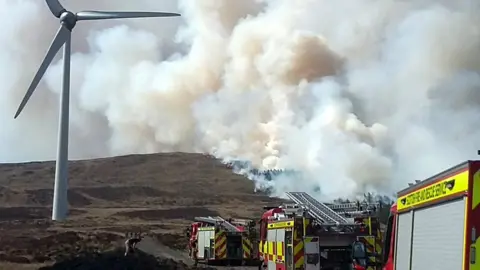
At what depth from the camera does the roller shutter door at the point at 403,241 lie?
12.4m

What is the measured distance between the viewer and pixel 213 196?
132 metres

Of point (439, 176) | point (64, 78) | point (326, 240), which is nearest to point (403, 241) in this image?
point (439, 176)

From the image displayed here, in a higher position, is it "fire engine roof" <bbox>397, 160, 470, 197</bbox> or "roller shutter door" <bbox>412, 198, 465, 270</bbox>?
"fire engine roof" <bbox>397, 160, 470, 197</bbox>

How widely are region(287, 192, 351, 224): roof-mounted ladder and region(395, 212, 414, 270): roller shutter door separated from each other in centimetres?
791

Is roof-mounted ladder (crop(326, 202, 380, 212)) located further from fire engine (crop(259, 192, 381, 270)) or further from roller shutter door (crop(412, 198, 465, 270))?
roller shutter door (crop(412, 198, 465, 270))

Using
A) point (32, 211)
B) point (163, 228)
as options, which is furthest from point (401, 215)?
point (32, 211)

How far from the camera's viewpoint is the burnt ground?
43438 mm

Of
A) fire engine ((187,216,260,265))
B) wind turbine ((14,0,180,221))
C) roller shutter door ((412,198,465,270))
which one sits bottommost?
fire engine ((187,216,260,265))

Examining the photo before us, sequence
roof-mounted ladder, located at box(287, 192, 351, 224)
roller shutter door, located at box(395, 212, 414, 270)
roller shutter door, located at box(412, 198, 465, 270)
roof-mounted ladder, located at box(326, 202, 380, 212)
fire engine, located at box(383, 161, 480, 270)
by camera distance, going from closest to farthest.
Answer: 1. fire engine, located at box(383, 161, 480, 270)
2. roller shutter door, located at box(412, 198, 465, 270)
3. roller shutter door, located at box(395, 212, 414, 270)
4. roof-mounted ladder, located at box(287, 192, 351, 224)
5. roof-mounted ladder, located at box(326, 202, 380, 212)

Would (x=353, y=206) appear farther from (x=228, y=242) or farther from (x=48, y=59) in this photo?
(x=48, y=59)

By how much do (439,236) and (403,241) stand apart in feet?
9.08

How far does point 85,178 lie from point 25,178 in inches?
457

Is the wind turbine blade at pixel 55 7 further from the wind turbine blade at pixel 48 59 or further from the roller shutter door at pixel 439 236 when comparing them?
the roller shutter door at pixel 439 236

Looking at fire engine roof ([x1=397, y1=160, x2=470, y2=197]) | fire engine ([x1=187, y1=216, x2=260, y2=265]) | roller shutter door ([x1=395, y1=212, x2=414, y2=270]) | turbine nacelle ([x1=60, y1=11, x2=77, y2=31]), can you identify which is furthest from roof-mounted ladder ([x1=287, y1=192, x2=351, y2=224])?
turbine nacelle ([x1=60, y1=11, x2=77, y2=31])
